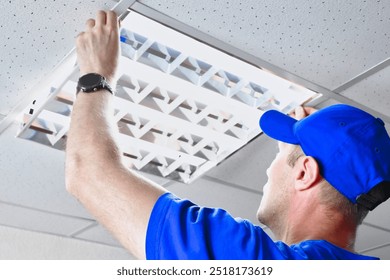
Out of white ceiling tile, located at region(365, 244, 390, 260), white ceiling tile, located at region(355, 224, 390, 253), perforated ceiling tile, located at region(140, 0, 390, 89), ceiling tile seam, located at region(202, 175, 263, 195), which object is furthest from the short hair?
white ceiling tile, located at region(365, 244, 390, 260)

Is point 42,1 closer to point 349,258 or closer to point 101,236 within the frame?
point 349,258

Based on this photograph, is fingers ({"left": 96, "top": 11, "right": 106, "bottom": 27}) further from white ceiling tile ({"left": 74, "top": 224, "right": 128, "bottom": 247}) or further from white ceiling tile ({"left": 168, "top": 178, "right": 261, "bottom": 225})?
white ceiling tile ({"left": 74, "top": 224, "right": 128, "bottom": 247})

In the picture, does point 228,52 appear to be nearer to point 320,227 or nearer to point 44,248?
point 320,227

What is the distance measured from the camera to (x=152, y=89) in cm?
141

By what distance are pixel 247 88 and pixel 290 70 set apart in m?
0.16

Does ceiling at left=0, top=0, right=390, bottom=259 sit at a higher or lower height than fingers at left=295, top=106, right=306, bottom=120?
higher

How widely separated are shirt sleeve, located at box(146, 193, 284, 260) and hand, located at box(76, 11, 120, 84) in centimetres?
A: 42

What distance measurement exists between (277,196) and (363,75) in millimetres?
500

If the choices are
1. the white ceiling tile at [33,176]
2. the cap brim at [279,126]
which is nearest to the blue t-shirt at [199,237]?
the cap brim at [279,126]

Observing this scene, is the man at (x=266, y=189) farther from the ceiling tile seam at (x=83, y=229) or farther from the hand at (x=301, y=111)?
the ceiling tile seam at (x=83, y=229)

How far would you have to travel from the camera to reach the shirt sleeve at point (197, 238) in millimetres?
803

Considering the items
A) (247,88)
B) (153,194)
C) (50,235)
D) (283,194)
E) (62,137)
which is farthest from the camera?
(50,235)

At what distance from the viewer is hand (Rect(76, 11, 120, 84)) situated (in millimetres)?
1115
